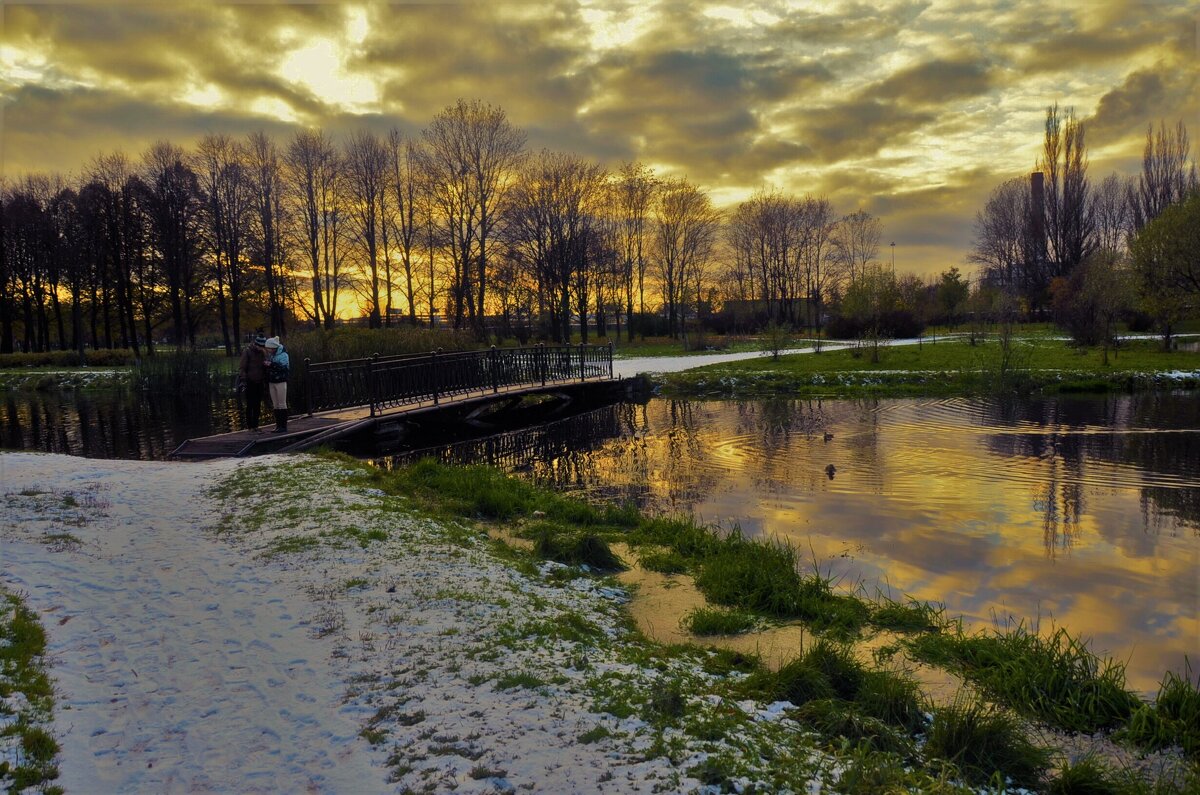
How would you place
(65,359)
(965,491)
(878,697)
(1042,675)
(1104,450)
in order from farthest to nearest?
(65,359) → (1104,450) → (965,491) → (1042,675) → (878,697)

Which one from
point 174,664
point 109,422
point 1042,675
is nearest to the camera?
point 174,664

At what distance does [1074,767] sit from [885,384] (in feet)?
69.6

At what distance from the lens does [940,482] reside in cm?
1055

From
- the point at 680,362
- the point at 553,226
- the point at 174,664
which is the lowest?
the point at 174,664

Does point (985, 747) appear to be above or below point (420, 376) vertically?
below

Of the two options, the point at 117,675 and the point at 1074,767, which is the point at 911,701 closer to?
the point at 1074,767

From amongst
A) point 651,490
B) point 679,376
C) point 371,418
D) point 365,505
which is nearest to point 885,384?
point 679,376

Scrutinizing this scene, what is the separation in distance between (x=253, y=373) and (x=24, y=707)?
10.3 metres

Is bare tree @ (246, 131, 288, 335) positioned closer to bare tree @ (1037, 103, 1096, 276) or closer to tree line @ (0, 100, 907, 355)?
tree line @ (0, 100, 907, 355)

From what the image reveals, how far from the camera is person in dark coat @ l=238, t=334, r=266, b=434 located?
1305cm

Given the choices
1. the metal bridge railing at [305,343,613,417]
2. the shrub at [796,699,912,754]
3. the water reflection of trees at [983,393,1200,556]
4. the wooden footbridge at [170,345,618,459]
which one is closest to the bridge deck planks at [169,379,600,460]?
the wooden footbridge at [170,345,618,459]

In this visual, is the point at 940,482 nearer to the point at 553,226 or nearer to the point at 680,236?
the point at 553,226

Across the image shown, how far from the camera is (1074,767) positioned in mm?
3535

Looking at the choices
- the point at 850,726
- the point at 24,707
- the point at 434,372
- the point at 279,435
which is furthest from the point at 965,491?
the point at 434,372
